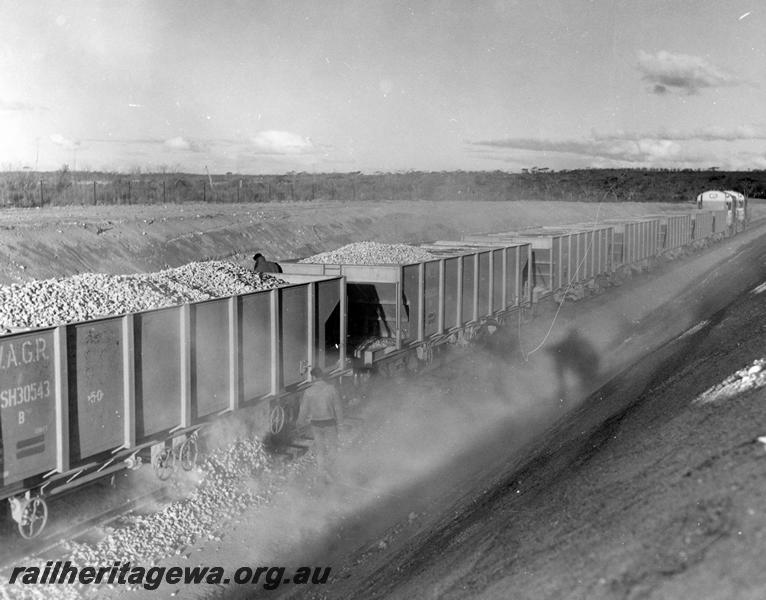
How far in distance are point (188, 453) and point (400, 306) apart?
5398 millimetres

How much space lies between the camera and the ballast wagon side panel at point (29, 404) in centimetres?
670

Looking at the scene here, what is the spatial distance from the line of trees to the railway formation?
105ft

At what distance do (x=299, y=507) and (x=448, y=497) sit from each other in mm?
1783

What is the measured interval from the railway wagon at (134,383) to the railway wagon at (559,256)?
11.2m

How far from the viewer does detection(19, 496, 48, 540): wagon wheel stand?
712 cm

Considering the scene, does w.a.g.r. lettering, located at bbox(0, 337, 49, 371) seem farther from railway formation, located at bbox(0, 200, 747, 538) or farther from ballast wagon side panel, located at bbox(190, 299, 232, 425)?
ballast wagon side panel, located at bbox(190, 299, 232, 425)

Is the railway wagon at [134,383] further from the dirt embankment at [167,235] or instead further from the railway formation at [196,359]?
the dirt embankment at [167,235]

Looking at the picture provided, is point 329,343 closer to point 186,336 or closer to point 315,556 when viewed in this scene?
point 186,336

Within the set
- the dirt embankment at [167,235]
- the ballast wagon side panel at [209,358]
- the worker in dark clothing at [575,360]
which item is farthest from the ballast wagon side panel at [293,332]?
the dirt embankment at [167,235]

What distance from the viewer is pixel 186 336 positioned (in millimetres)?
8500

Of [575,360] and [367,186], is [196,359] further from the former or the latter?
[367,186]

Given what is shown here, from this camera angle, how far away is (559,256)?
21.4 metres

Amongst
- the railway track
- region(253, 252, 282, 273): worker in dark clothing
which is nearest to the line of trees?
region(253, 252, 282, 273): worker in dark clothing

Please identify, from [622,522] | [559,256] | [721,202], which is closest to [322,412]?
[622,522]
